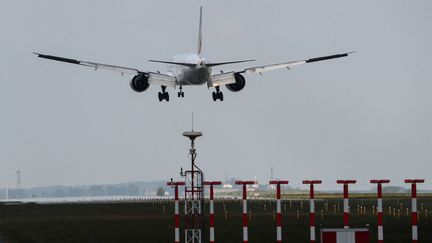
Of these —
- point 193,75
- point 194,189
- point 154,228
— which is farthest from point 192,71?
point 194,189

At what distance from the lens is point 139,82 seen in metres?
90.7

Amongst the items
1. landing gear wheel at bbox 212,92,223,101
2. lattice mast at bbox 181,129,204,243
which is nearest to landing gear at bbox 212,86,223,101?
landing gear wheel at bbox 212,92,223,101

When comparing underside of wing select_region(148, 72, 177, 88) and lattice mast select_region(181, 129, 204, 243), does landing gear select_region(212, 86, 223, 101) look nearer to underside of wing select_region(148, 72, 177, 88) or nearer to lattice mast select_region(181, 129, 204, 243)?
underside of wing select_region(148, 72, 177, 88)

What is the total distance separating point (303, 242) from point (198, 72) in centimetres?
3554

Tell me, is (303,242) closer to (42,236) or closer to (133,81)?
(42,236)

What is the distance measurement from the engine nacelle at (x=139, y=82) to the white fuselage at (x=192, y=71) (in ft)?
13.5

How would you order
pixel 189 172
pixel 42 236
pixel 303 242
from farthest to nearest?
1. pixel 42 236
2. pixel 303 242
3. pixel 189 172

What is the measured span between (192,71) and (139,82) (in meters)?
5.57

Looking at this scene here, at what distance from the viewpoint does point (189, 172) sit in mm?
45688

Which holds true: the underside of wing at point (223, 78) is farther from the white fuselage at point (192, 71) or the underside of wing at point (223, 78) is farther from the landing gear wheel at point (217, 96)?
the landing gear wheel at point (217, 96)

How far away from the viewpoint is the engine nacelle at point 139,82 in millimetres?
90625

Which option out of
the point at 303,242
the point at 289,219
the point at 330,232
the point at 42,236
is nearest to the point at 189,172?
the point at 330,232

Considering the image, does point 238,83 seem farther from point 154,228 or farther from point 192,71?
point 154,228

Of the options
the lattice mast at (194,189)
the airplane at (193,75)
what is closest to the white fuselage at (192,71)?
the airplane at (193,75)
